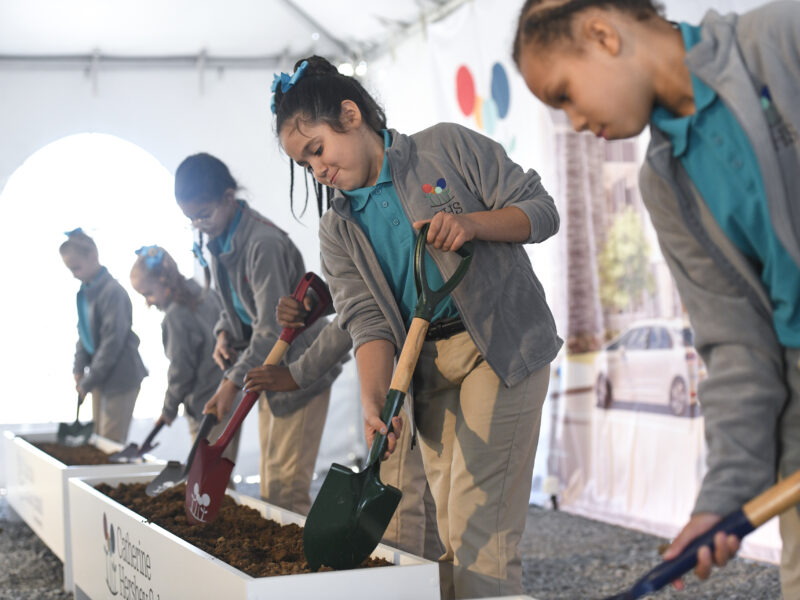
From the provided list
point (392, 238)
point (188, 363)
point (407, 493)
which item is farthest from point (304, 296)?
point (188, 363)

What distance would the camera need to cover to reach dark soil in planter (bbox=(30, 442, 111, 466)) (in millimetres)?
3531

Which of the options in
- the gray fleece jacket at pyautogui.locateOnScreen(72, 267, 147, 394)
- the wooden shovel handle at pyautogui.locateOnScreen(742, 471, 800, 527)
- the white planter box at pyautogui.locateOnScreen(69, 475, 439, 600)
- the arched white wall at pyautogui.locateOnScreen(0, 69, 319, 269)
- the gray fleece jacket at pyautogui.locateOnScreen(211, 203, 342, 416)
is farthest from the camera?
the arched white wall at pyautogui.locateOnScreen(0, 69, 319, 269)

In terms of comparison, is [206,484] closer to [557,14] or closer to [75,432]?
[557,14]

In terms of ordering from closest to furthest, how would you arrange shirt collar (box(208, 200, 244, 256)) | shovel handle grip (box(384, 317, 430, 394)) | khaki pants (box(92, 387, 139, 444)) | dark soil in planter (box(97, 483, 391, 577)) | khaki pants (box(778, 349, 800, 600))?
khaki pants (box(778, 349, 800, 600)) < shovel handle grip (box(384, 317, 430, 394)) < dark soil in planter (box(97, 483, 391, 577)) < shirt collar (box(208, 200, 244, 256)) < khaki pants (box(92, 387, 139, 444))

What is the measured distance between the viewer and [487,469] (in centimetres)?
159

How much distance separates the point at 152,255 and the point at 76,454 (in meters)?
0.87

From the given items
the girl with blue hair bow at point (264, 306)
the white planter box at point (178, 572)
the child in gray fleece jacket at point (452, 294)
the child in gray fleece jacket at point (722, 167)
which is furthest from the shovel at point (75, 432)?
the child in gray fleece jacket at point (722, 167)

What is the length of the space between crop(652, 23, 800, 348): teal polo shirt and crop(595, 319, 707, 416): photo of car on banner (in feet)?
8.51

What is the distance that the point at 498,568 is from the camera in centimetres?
156

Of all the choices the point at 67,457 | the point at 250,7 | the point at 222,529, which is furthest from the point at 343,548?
the point at 250,7

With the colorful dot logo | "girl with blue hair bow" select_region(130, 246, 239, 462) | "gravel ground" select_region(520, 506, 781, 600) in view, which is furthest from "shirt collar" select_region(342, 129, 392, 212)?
the colorful dot logo

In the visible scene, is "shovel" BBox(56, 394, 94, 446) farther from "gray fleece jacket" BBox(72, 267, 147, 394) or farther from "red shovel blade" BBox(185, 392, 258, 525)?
"red shovel blade" BBox(185, 392, 258, 525)

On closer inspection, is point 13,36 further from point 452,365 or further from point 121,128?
point 452,365

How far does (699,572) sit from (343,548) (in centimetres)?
74
